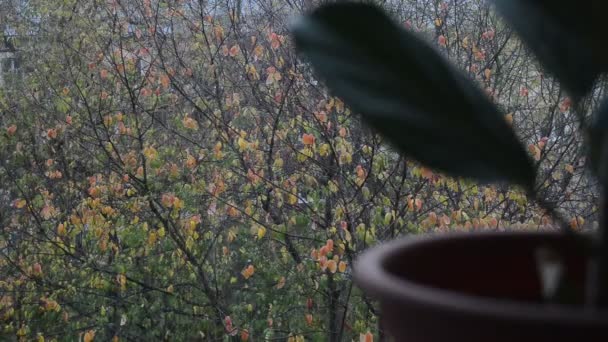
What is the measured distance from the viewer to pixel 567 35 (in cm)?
57

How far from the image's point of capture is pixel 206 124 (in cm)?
323

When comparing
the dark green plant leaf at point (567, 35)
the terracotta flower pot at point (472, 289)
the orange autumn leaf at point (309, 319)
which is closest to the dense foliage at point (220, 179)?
the orange autumn leaf at point (309, 319)

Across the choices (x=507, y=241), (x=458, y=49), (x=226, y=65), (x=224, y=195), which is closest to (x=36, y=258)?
(x=224, y=195)

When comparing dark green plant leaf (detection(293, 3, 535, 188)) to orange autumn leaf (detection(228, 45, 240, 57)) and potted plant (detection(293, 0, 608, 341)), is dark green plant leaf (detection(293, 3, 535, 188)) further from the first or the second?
orange autumn leaf (detection(228, 45, 240, 57))

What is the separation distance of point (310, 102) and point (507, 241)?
2273mm

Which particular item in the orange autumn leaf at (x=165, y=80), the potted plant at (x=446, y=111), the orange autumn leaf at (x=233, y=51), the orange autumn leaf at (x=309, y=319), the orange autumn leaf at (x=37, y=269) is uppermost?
the orange autumn leaf at (x=233, y=51)

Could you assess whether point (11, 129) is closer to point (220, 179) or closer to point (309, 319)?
point (220, 179)

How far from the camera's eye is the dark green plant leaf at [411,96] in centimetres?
59

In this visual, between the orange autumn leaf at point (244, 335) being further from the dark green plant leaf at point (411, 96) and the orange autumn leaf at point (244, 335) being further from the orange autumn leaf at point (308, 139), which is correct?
the dark green plant leaf at point (411, 96)

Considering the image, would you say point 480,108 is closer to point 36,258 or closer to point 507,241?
point 507,241

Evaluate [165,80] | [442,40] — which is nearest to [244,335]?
[165,80]

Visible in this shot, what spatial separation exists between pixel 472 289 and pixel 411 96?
8.3 inches

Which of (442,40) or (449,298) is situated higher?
(442,40)

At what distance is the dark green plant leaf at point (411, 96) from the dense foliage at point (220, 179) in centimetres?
189
